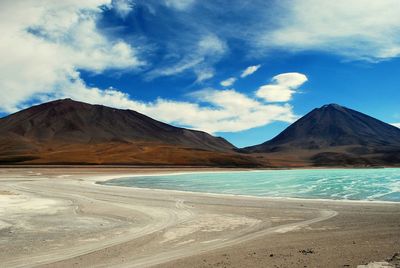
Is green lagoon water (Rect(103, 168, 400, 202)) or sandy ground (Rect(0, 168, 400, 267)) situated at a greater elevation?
green lagoon water (Rect(103, 168, 400, 202))

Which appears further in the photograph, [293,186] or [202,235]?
[293,186]

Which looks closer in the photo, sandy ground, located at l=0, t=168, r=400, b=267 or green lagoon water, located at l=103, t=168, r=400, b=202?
sandy ground, located at l=0, t=168, r=400, b=267

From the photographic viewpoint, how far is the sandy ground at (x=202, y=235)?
35.2ft

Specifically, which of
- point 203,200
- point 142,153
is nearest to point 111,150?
point 142,153

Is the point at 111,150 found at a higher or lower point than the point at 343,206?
higher

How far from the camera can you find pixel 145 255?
37.6ft

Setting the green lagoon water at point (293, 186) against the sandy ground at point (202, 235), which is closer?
the sandy ground at point (202, 235)

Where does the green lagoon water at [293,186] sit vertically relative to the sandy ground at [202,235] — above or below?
above

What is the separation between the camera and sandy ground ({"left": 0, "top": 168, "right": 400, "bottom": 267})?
10.7m

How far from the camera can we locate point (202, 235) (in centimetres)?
1434

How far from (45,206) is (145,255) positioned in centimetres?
1397

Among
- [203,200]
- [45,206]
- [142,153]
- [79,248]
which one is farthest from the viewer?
[142,153]

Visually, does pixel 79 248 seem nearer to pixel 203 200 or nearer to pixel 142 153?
pixel 203 200

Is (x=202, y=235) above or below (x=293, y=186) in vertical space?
below
